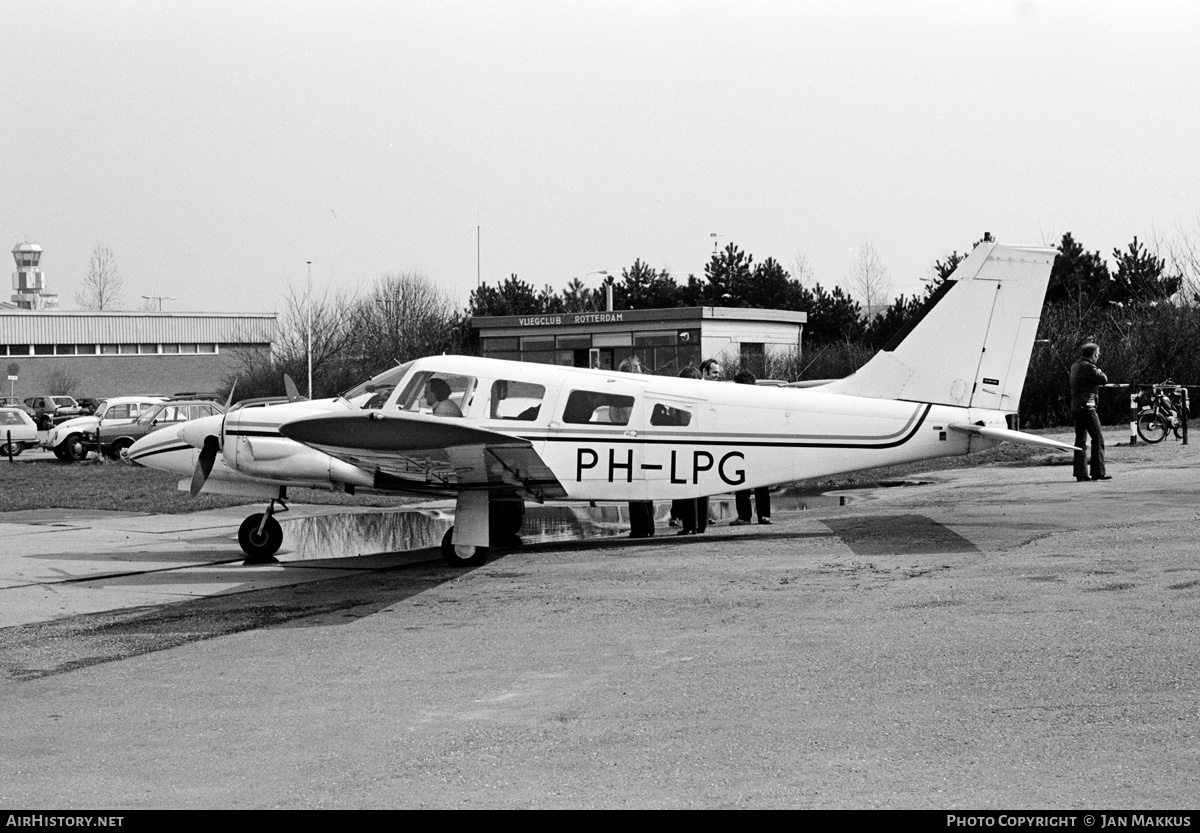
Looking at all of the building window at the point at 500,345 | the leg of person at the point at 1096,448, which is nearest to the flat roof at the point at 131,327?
the building window at the point at 500,345

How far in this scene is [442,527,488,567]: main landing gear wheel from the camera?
12.5 m

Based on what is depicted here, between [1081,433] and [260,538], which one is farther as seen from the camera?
[1081,433]

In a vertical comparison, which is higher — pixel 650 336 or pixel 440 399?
pixel 650 336

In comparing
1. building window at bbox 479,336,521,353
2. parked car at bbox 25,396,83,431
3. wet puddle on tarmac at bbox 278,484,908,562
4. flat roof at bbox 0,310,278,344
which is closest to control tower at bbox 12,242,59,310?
flat roof at bbox 0,310,278,344

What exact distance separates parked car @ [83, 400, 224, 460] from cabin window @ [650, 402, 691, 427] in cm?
2151

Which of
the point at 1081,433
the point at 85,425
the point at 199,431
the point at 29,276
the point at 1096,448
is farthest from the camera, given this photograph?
the point at 29,276

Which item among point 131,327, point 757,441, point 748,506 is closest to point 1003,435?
point 757,441

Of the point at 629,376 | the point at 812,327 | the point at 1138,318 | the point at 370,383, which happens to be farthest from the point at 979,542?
the point at 812,327

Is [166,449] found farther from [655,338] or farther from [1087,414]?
[655,338]

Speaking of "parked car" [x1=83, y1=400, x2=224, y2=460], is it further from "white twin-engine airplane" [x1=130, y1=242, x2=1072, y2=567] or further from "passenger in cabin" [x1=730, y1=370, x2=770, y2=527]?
"passenger in cabin" [x1=730, y1=370, x2=770, y2=527]

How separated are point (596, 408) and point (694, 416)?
40.7 inches

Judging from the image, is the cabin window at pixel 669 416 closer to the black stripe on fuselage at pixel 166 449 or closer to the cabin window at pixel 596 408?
the cabin window at pixel 596 408

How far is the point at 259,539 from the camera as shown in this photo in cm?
1361

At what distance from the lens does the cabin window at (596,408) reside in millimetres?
13008
